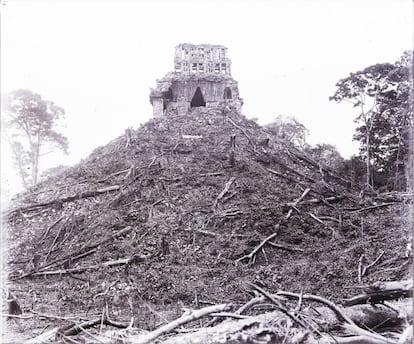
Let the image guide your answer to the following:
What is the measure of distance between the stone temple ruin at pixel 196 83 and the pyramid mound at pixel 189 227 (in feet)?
15.6

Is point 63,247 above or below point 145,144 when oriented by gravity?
below

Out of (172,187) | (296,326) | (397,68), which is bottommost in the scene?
(296,326)

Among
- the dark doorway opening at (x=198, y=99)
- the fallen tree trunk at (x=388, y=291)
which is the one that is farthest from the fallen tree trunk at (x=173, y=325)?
the dark doorway opening at (x=198, y=99)

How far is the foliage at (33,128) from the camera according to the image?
16.8 meters

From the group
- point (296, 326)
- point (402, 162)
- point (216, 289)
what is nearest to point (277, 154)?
point (402, 162)

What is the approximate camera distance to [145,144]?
14805mm

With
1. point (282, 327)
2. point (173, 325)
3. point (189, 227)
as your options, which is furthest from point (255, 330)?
point (189, 227)

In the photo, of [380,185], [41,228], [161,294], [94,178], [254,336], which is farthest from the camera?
[380,185]

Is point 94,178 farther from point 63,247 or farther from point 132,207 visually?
point 63,247

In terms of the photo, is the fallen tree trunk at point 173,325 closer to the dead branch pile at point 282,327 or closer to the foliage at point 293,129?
the dead branch pile at point 282,327

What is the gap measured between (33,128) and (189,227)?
12.4m

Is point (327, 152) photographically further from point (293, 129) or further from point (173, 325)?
point (173, 325)

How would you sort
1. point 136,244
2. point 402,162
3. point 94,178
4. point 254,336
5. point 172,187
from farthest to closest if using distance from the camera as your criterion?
1. point 402,162
2. point 94,178
3. point 172,187
4. point 136,244
5. point 254,336

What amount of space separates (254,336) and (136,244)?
6.05 m
